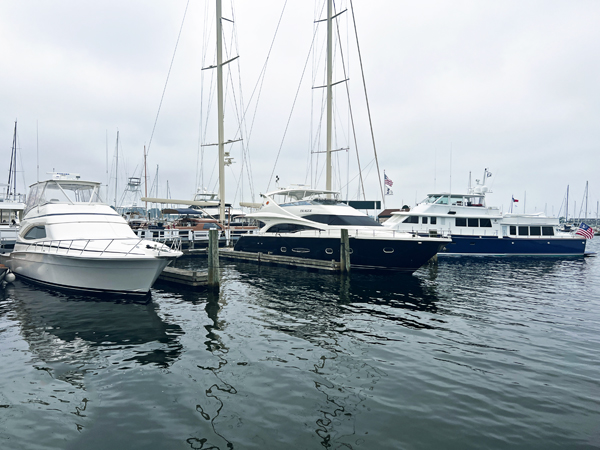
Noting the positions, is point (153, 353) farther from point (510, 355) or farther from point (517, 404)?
point (510, 355)

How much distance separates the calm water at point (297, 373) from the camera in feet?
15.2

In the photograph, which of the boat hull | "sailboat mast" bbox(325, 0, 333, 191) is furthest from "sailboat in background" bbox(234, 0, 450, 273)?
the boat hull

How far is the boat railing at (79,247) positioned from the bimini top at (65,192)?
8.82 feet

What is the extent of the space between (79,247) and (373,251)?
12.4m

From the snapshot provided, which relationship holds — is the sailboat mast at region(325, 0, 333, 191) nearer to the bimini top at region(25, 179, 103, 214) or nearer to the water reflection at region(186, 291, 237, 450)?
the bimini top at region(25, 179, 103, 214)

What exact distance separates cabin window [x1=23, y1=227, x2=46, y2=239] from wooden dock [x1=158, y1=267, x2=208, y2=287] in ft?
15.5

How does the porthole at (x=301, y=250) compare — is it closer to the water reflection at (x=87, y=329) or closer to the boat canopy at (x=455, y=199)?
the water reflection at (x=87, y=329)

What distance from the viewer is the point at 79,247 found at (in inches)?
460

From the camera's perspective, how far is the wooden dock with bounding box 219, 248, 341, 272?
1718cm

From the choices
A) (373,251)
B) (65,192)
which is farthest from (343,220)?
(65,192)

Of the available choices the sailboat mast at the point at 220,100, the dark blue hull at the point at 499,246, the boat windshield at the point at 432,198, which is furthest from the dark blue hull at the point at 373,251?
the boat windshield at the point at 432,198

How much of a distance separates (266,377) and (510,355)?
16.9 ft

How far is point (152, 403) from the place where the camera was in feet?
17.5

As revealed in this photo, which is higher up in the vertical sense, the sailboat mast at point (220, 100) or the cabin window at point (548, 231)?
the sailboat mast at point (220, 100)
